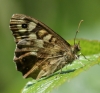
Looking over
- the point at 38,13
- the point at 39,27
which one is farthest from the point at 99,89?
the point at 38,13

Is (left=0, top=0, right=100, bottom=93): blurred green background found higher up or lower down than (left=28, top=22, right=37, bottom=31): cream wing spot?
lower down

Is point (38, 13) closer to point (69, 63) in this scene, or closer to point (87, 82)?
point (69, 63)

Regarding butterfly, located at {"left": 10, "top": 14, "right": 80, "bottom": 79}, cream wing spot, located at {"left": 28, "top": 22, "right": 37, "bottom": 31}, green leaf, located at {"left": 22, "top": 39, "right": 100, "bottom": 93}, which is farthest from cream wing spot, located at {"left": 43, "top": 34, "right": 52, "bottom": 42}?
green leaf, located at {"left": 22, "top": 39, "right": 100, "bottom": 93}

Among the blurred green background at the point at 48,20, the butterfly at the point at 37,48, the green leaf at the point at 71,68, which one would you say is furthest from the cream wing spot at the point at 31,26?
the blurred green background at the point at 48,20

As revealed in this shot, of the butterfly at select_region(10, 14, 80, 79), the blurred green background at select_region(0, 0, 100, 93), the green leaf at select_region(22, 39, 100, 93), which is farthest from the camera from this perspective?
the blurred green background at select_region(0, 0, 100, 93)

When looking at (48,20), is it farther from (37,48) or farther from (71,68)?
(71,68)

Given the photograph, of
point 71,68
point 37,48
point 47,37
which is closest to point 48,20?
point 37,48

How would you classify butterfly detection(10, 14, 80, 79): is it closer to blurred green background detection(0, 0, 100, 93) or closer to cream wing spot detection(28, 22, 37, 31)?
cream wing spot detection(28, 22, 37, 31)
